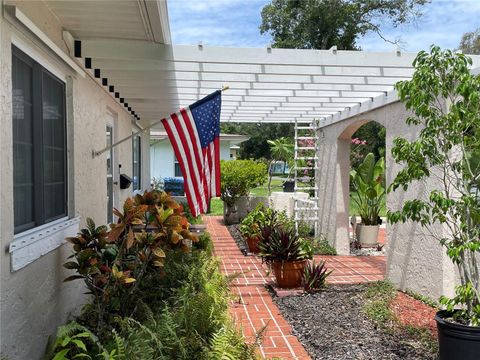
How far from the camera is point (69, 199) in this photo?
492 cm

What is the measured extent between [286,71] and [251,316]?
10.1 feet

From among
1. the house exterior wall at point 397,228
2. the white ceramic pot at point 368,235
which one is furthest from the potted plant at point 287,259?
the white ceramic pot at point 368,235

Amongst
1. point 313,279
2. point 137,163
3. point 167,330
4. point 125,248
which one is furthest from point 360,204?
point 167,330

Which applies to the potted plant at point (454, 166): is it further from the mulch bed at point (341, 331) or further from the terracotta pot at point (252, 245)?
the terracotta pot at point (252, 245)

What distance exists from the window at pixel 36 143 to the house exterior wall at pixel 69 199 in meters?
0.19

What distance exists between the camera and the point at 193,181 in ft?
17.2

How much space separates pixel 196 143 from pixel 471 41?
36.7m

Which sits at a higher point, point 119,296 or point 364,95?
point 364,95

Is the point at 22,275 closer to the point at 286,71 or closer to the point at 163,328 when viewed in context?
the point at 163,328

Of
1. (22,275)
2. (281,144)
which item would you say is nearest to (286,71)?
(22,275)

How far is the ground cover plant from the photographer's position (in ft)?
11.3

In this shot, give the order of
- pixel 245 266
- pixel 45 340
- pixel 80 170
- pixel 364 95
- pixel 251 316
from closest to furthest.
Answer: pixel 45 340
pixel 80 170
pixel 251 316
pixel 364 95
pixel 245 266

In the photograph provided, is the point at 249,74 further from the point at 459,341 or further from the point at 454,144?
the point at 459,341

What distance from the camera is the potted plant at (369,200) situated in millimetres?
10602
